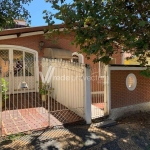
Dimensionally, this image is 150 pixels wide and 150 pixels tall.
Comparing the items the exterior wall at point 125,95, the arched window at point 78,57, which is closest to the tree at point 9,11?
the exterior wall at point 125,95

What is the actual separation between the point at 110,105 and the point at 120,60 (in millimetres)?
8783

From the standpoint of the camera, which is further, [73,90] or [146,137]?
[73,90]

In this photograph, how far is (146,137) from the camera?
6938 mm

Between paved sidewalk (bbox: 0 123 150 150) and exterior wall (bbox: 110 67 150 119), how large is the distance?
1.93 meters

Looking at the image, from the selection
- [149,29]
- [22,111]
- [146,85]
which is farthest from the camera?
[146,85]

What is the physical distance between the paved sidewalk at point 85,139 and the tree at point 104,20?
10.6 ft

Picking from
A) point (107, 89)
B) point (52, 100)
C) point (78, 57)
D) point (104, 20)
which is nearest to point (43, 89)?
point (52, 100)

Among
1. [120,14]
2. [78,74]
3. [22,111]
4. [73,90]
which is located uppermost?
[120,14]

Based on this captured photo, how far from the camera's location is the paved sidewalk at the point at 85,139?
231 inches

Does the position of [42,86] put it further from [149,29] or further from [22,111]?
[149,29]

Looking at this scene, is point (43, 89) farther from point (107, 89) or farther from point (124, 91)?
point (124, 91)

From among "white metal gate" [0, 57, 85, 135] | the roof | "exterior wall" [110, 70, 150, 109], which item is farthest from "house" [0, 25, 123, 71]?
"exterior wall" [110, 70, 150, 109]

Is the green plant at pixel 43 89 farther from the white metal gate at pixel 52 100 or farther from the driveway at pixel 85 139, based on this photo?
the driveway at pixel 85 139

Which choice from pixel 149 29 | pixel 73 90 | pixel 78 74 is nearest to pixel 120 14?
pixel 149 29
